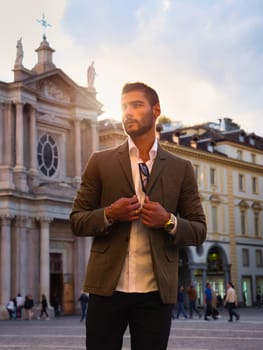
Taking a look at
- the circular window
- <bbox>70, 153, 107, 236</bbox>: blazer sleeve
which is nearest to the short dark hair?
<bbox>70, 153, 107, 236</bbox>: blazer sleeve

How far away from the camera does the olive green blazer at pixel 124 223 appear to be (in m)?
4.24

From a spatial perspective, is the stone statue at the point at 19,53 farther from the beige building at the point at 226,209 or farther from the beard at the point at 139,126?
the beard at the point at 139,126

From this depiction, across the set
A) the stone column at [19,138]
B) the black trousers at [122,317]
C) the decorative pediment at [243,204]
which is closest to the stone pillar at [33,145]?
the stone column at [19,138]

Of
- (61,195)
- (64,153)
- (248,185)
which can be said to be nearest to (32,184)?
(61,195)

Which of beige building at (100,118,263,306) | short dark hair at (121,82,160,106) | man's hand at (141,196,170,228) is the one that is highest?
beige building at (100,118,263,306)

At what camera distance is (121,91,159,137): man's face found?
4.43 metres

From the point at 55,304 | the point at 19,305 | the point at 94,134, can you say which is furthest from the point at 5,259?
the point at 94,134

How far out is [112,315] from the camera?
4289 millimetres

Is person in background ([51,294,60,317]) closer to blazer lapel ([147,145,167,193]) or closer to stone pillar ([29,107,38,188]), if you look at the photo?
stone pillar ([29,107,38,188])

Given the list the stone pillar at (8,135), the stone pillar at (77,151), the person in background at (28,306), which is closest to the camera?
the person in background at (28,306)

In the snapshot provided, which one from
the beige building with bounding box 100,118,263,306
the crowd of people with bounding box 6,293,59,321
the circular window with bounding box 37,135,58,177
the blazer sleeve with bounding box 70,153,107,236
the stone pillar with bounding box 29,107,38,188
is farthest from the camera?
the beige building with bounding box 100,118,263,306

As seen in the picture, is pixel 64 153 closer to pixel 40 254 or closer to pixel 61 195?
pixel 61 195

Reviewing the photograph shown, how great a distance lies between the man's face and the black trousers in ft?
3.14

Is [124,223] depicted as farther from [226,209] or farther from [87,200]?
[226,209]
